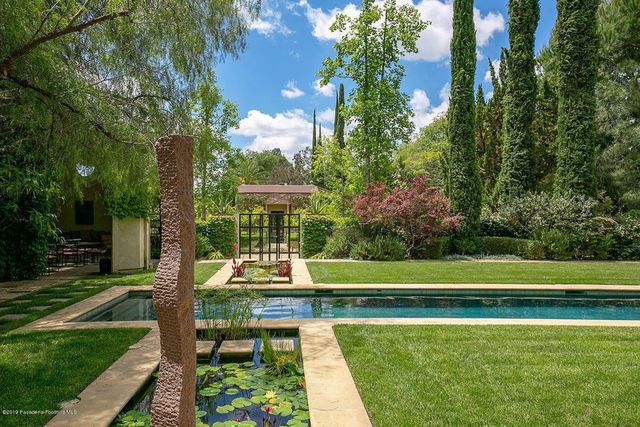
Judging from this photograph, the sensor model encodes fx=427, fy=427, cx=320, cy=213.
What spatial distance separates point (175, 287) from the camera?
2.13 metres

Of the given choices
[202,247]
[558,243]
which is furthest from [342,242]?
[558,243]

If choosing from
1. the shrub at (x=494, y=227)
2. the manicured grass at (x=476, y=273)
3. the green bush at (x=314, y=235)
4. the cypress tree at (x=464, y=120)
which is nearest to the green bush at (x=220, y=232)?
the green bush at (x=314, y=235)

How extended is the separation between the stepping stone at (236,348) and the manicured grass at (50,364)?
1.08m

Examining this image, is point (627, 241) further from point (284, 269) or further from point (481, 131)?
point (284, 269)

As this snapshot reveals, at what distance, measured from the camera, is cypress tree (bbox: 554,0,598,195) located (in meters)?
15.5

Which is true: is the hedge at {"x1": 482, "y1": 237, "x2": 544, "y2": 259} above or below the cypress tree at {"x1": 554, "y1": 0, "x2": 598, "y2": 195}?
below

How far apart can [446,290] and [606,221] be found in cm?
937

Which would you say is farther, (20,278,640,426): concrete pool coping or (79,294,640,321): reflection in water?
(79,294,640,321): reflection in water

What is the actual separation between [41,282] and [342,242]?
346 inches

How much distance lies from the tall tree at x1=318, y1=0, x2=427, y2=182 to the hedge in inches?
187

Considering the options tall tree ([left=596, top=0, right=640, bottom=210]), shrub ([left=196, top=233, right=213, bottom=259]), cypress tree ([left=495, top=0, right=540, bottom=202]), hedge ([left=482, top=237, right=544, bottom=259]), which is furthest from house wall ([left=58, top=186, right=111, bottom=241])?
tall tree ([left=596, top=0, right=640, bottom=210])

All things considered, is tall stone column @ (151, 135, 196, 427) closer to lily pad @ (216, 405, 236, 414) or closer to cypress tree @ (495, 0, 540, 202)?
lily pad @ (216, 405, 236, 414)

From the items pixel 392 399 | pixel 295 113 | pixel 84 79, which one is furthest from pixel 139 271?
pixel 295 113

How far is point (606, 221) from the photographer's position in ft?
48.2
